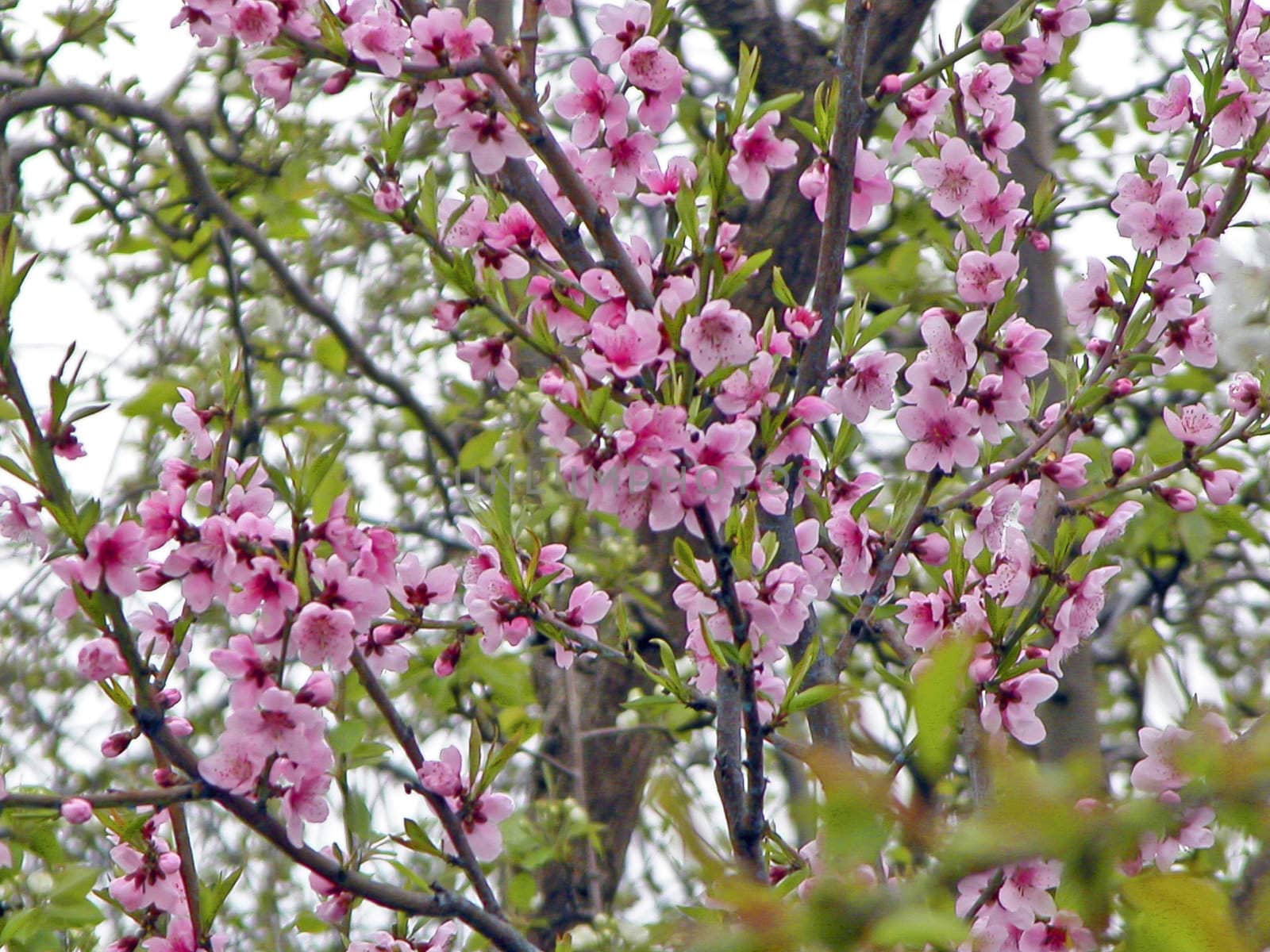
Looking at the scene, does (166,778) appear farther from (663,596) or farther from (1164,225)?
(663,596)

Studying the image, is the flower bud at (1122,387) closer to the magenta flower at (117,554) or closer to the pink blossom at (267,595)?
the pink blossom at (267,595)

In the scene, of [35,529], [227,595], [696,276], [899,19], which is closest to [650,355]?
[696,276]

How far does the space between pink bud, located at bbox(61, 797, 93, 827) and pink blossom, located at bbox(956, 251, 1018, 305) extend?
125 centimetres

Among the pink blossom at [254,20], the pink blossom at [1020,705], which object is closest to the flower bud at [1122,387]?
the pink blossom at [1020,705]

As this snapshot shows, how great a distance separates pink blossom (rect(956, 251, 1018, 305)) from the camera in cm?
187

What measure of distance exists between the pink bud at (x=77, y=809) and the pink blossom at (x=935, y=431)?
109 centimetres

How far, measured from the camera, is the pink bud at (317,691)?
1.52 metres

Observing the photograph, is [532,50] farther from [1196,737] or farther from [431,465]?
[431,465]

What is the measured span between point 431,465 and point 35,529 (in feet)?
9.66

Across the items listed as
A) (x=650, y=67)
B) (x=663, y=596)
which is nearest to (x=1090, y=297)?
(x=650, y=67)

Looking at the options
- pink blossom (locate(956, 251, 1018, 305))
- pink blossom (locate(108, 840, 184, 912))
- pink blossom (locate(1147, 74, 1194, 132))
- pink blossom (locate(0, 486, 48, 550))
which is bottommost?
pink blossom (locate(108, 840, 184, 912))

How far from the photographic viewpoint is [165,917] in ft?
6.70

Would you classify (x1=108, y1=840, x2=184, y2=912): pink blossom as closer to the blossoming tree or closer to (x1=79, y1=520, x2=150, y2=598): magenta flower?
the blossoming tree

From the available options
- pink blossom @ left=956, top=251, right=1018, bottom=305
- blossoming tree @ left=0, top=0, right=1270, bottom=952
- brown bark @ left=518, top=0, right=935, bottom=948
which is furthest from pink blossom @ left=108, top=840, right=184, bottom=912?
brown bark @ left=518, top=0, right=935, bottom=948
